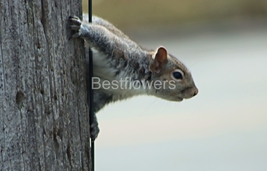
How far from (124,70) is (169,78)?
550 mm

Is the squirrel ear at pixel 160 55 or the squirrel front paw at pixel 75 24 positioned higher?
the squirrel ear at pixel 160 55

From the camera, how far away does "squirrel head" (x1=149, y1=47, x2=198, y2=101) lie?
143 inches

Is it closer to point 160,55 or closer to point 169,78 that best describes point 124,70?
point 160,55

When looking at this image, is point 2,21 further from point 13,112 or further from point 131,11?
point 131,11

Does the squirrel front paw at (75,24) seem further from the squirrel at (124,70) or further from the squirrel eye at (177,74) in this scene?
the squirrel eye at (177,74)

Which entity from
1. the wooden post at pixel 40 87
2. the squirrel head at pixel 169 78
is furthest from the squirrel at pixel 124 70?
the wooden post at pixel 40 87

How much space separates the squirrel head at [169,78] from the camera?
11.9 feet

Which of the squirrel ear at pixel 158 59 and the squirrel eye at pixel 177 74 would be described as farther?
the squirrel eye at pixel 177 74

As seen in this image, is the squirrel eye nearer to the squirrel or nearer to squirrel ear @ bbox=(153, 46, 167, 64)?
the squirrel

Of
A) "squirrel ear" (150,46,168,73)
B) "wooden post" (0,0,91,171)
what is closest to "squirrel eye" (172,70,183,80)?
"squirrel ear" (150,46,168,73)

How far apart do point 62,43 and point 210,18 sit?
1102 cm

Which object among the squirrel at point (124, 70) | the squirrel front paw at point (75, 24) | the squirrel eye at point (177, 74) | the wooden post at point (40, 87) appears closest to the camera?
the wooden post at point (40, 87)

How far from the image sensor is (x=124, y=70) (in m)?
3.28

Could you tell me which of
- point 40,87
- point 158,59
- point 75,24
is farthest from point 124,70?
point 40,87
